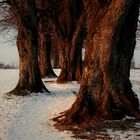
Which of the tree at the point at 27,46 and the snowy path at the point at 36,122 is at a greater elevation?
the tree at the point at 27,46

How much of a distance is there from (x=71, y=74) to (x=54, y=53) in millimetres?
24275

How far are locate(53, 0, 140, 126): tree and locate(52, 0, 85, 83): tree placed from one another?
1204 cm

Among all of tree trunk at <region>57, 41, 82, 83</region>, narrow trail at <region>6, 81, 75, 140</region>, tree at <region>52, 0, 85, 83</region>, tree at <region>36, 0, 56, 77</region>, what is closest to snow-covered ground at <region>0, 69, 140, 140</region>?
narrow trail at <region>6, 81, 75, 140</region>

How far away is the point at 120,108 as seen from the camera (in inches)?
442

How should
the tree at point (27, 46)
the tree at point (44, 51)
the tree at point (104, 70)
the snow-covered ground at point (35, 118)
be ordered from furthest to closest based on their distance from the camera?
the tree at point (44, 51) < the tree at point (27, 46) < the tree at point (104, 70) < the snow-covered ground at point (35, 118)

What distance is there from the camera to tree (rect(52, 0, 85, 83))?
24.0 meters

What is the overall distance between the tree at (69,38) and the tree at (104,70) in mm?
12043

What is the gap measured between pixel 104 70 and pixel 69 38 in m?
13.7

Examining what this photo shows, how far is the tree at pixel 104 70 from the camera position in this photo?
427 inches

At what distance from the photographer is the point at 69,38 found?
24.6 m

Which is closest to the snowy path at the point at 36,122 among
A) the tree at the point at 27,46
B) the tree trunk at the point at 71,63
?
the tree at the point at 27,46

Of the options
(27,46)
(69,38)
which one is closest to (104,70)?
(27,46)

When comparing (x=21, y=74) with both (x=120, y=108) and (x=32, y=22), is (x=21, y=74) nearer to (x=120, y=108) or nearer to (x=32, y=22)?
(x=32, y=22)

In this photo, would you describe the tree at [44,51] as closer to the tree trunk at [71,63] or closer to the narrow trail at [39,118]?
the tree trunk at [71,63]
